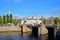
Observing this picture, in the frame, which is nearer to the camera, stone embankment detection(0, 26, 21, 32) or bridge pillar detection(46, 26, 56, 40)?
bridge pillar detection(46, 26, 56, 40)

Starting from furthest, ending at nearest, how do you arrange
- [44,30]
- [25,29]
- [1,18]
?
[1,18]
[25,29]
[44,30]

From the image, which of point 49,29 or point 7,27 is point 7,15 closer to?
point 7,27

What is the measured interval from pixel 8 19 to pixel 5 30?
29.1 m

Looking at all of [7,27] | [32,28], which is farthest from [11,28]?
[32,28]

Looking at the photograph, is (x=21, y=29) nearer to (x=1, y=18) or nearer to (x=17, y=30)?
(x=17, y=30)

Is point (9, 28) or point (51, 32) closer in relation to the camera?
point (51, 32)

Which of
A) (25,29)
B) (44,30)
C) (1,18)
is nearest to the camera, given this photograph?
(44,30)

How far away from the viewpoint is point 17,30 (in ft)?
342

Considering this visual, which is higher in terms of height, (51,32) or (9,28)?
(9,28)

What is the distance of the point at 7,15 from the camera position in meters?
137

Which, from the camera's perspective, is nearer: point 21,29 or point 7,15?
point 21,29

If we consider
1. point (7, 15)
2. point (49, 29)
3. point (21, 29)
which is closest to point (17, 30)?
point (21, 29)

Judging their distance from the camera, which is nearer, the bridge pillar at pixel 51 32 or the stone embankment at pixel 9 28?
the bridge pillar at pixel 51 32

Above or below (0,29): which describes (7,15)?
above
